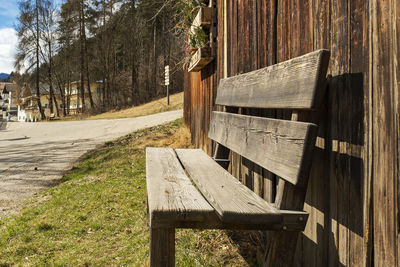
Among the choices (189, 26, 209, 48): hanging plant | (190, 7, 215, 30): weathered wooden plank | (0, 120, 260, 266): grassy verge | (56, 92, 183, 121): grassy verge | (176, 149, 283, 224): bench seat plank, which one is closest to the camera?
(176, 149, 283, 224): bench seat plank

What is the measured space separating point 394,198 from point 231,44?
2567 millimetres

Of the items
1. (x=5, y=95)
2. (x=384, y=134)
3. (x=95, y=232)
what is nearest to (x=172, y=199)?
(x=384, y=134)

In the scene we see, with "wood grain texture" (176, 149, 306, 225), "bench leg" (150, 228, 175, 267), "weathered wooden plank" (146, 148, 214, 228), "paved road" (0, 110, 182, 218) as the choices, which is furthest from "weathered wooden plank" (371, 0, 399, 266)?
"paved road" (0, 110, 182, 218)

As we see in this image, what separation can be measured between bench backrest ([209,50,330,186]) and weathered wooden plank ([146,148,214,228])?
1.36ft

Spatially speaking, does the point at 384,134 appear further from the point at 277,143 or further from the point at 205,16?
A: the point at 205,16

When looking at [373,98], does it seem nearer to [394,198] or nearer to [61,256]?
[394,198]

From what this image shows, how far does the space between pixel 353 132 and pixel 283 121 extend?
381 millimetres

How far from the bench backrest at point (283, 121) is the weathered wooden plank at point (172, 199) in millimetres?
414

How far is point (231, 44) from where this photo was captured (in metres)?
3.45

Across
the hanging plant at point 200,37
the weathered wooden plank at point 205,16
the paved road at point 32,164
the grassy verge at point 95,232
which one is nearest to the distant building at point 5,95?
the paved road at point 32,164

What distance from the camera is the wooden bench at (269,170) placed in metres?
1.49

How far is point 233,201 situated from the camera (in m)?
1.62

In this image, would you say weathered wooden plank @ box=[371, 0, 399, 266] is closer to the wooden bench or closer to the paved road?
the wooden bench

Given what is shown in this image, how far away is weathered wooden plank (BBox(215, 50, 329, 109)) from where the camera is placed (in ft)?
4.91
